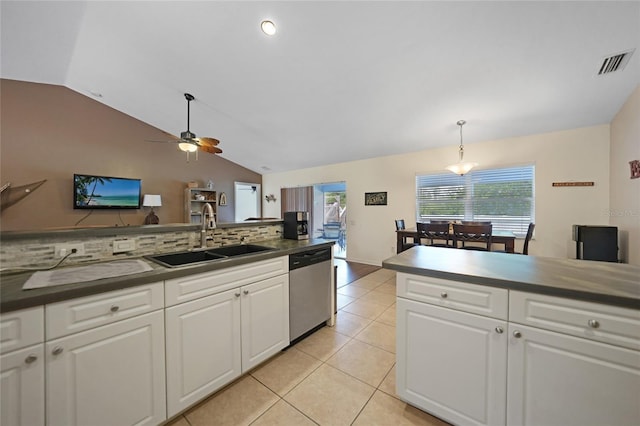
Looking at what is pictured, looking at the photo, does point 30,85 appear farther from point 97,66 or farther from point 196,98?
point 196,98

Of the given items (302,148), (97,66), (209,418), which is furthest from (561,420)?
(97,66)

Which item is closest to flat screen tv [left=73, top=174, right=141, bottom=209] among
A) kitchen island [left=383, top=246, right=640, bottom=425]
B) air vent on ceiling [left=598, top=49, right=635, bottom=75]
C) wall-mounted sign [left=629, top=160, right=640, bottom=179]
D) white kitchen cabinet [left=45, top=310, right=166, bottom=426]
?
white kitchen cabinet [left=45, top=310, right=166, bottom=426]

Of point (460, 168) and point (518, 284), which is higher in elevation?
point (460, 168)

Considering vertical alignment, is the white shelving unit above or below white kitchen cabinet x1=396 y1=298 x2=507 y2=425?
above

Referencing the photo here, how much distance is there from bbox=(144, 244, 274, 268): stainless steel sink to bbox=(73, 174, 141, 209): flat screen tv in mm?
4057

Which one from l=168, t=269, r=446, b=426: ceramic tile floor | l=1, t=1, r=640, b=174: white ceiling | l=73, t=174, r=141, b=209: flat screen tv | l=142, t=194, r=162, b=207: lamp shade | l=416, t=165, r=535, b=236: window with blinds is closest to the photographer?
l=168, t=269, r=446, b=426: ceramic tile floor

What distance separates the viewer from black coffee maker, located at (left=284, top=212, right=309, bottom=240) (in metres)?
2.48

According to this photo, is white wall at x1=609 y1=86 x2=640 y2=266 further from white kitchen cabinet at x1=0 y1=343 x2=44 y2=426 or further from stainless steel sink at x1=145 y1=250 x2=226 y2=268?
white kitchen cabinet at x1=0 y1=343 x2=44 y2=426

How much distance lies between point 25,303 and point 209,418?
112cm

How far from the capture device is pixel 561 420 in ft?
3.25

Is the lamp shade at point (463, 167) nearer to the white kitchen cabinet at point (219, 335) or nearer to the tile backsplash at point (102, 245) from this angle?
the white kitchen cabinet at point (219, 335)

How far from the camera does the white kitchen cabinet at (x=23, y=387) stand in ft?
2.80

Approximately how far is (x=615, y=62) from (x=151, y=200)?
705cm

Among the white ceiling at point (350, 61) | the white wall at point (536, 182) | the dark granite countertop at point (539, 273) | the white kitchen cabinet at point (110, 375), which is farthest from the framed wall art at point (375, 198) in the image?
the white kitchen cabinet at point (110, 375)
